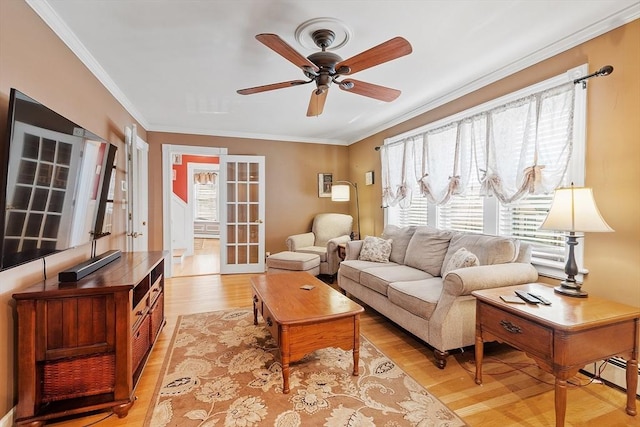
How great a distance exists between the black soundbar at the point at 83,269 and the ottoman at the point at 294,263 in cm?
222

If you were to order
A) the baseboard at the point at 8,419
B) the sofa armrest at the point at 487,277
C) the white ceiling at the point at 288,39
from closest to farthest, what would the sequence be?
the baseboard at the point at 8,419
the white ceiling at the point at 288,39
the sofa armrest at the point at 487,277

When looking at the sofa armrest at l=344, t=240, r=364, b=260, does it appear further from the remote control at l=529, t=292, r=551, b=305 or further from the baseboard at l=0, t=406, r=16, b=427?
the baseboard at l=0, t=406, r=16, b=427

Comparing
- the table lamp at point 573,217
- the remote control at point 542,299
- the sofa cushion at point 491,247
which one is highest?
the table lamp at point 573,217

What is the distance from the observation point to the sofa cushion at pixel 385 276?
2.95 m

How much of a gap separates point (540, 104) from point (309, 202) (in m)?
3.94

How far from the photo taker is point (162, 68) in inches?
111

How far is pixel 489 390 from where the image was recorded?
2.02 m

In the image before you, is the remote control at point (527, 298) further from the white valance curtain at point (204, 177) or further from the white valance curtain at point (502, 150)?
the white valance curtain at point (204, 177)

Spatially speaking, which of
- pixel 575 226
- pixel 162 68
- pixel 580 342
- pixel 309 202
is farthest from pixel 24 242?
pixel 309 202

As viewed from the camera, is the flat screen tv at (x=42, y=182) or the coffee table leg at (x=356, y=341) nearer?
the flat screen tv at (x=42, y=182)

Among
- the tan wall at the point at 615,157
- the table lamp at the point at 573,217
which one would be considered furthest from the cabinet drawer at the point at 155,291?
the tan wall at the point at 615,157

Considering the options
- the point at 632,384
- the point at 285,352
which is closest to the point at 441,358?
the point at 632,384

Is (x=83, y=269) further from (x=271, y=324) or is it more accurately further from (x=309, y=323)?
(x=309, y=323)

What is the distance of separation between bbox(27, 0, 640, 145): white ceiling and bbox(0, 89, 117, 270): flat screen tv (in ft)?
2.60
